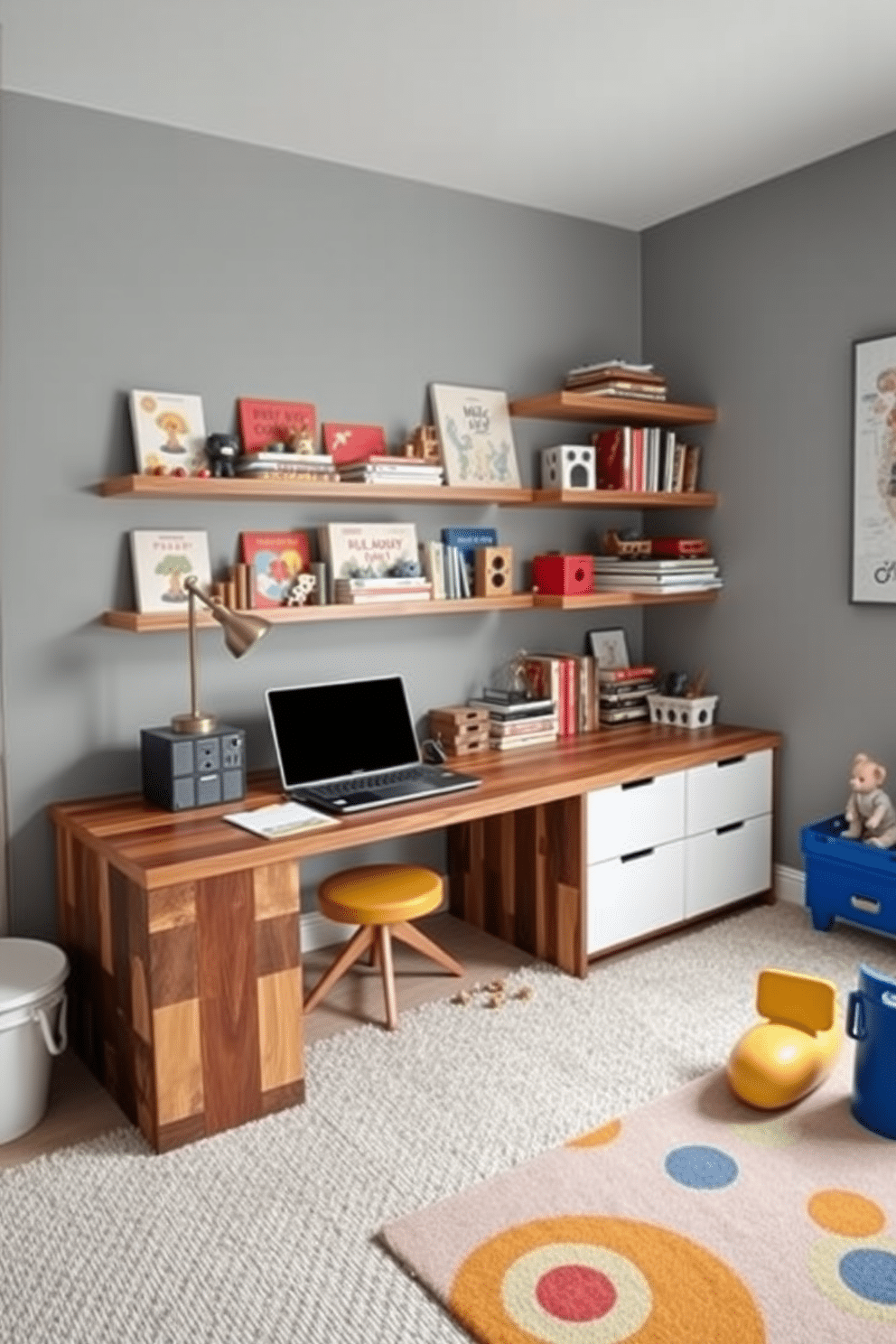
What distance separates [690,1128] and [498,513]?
205 centimetres

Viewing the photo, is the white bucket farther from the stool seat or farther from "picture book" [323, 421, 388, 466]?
"picture book" [323, 421, 388, 466]

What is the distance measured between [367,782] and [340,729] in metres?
0.20

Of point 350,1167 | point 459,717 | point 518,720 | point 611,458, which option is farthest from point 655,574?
point 350,1167

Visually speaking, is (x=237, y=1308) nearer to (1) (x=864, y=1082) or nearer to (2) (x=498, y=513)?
(1) (x=864, y=1082)

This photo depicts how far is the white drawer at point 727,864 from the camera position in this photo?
3.28 m

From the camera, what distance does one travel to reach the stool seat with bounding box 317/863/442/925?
2.68m

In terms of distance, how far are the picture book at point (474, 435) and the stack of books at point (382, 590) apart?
16.0 inches

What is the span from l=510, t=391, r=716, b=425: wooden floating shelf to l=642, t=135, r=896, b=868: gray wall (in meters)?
0.12

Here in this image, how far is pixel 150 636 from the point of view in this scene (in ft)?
9.46

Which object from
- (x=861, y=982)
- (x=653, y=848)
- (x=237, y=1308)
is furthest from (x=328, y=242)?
(x=237, y=1308)

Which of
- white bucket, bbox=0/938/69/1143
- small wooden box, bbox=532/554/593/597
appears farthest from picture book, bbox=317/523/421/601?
white bucket, bbox=0/938/69/1143

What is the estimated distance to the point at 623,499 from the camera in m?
3.45

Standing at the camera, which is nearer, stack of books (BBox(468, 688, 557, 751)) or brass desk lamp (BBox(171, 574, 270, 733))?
brass desk lamp (BBox(171, 574, 270, 733))

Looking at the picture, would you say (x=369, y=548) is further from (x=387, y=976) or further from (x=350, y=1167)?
(x=350, y=1167)
